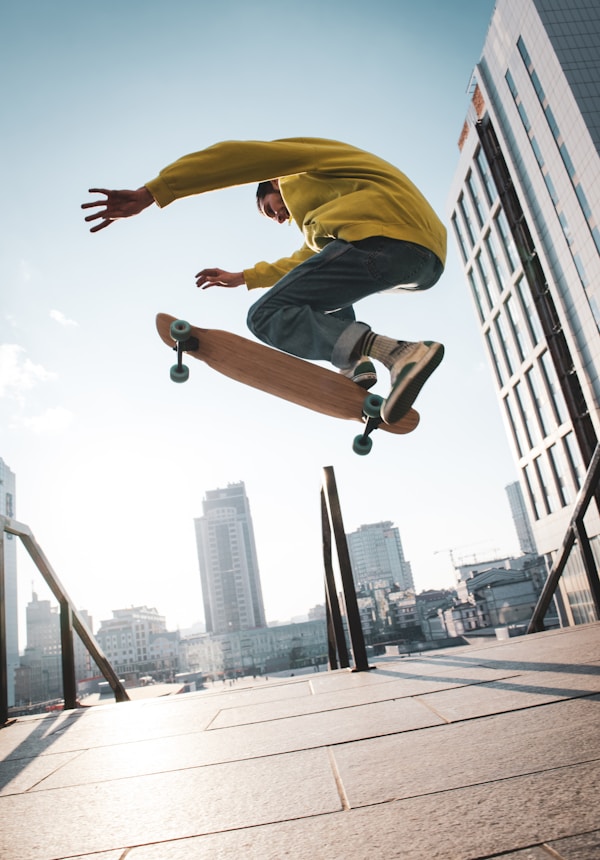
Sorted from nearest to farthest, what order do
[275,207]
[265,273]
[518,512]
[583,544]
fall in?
[275,207], [265,273], [583,544], [518,512]

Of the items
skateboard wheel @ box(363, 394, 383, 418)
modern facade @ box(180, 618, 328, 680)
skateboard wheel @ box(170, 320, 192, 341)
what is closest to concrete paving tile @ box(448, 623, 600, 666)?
skateboard wheel @ box(363, 394, 383, 418)

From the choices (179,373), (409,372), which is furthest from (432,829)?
(179,373)

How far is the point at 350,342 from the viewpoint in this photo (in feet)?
8.16

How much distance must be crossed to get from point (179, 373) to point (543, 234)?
95.6 ft

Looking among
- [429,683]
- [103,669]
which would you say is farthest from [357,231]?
Result: [103,669]

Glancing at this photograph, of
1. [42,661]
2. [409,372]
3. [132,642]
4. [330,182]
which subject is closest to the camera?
[409,372]

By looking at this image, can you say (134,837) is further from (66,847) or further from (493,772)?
(493,772)

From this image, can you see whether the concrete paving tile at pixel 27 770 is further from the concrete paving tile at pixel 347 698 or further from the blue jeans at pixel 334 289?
the blue jeans at pixel 334 289

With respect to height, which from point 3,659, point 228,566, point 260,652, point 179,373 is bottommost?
point 260,652

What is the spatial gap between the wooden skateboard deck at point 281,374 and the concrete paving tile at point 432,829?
1.87m

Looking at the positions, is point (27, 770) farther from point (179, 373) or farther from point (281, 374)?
point (281, 374)

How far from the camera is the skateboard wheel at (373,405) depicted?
2572 mm

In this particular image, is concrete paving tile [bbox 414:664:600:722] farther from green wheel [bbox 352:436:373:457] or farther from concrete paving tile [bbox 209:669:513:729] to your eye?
green wheel [bbox 352:436:373:457]

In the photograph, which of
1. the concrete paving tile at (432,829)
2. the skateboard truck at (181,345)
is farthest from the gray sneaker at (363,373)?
the concrete paving tile at (432,829)
